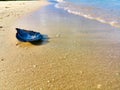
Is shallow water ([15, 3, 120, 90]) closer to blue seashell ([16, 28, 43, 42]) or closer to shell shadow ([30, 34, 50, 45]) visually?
shell shadow ([30, 34, 50, 45])

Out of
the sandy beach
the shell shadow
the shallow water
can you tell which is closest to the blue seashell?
the shell shadow

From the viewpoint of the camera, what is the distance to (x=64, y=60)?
264 inches

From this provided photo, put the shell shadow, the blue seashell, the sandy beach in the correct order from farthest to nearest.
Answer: the blue seashell → the shell shadow → the sandy beach

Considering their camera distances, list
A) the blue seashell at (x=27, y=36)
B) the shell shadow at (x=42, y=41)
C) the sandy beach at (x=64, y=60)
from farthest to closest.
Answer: the blue seashell at (x=27, y=36) < the shell shadow at (x=42, y=41) < the sandy beach at (x=64, y=60)

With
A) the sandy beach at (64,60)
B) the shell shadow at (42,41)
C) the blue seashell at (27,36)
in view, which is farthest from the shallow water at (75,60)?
the blue seashell at (27,36)

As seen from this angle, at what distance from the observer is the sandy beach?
525 centimetres

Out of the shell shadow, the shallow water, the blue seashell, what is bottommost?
the shell shadow

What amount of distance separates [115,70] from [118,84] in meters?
0.78

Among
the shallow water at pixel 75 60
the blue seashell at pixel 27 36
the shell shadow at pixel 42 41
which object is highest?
the shallow water at pixel 75 60

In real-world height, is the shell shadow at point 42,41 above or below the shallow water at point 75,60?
below

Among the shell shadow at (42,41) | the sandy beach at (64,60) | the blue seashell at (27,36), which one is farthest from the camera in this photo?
the blue seashell at (27,36)

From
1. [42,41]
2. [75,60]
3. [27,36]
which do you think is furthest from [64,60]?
[27,36]

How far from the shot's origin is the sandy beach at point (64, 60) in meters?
5.25

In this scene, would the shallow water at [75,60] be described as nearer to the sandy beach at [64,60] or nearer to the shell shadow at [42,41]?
the sandy beach at [64,60]
